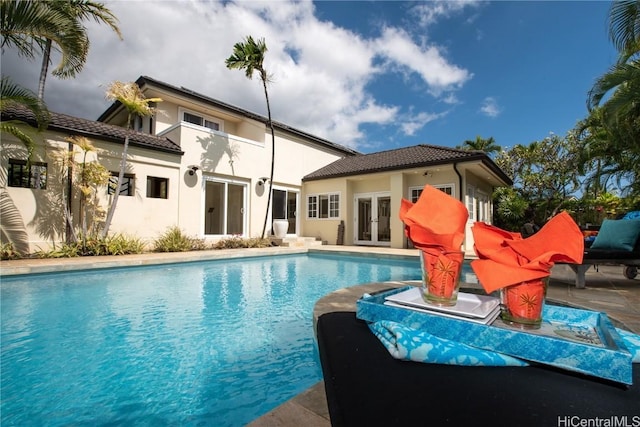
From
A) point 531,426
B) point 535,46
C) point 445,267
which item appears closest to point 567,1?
point 535,46

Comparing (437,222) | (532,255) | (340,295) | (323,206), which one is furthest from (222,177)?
(532,255)

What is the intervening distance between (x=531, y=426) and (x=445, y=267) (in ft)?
1.69

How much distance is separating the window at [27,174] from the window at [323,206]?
9472 millimetres

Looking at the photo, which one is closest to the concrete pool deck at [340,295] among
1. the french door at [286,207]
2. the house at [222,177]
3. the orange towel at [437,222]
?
the orange towel at [437,222]

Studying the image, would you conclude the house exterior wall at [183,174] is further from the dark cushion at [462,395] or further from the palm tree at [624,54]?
the palm tree at [624,54]

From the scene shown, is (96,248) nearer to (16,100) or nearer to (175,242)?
(175,242)

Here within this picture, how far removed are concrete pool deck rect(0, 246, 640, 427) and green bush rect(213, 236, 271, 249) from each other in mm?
1527

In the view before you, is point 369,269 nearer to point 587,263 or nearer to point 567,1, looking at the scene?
point 587,263

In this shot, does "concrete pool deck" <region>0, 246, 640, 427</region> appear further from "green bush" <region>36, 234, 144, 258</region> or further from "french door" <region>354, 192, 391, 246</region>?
"french door" <region>354, 192, 391, 246</region>

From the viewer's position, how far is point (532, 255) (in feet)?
2.84

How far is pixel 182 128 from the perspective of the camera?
10.3 metres

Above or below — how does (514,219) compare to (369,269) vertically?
above

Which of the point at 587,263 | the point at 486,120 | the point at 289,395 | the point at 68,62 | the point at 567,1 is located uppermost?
the point at 486,120

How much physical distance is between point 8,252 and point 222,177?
6361 millimetres
